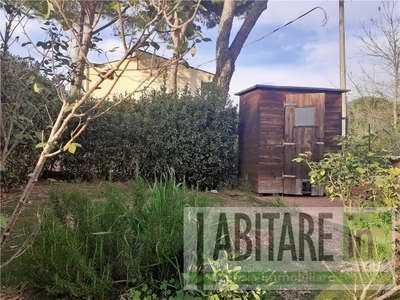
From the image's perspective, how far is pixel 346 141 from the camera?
269 centimetres

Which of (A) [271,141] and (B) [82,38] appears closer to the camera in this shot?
(B) [82,38]

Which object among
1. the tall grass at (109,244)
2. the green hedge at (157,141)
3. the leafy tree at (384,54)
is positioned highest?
the leafy tree at (384,54)

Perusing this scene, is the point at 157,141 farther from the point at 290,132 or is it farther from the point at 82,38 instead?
the point at 82,38

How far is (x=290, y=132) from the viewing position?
6.92m

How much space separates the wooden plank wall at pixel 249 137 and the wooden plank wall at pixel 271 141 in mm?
119

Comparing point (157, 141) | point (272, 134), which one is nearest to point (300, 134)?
point (272, 134)

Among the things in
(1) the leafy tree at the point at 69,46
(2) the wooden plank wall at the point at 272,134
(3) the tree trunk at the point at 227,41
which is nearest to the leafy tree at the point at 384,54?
(2) the wooden plank wall at the point at 272,134

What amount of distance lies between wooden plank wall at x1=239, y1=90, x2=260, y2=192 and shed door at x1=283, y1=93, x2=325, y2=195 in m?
0.65

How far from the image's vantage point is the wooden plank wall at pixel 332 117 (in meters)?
6.94

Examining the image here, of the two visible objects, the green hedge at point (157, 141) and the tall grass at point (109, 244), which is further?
the green hedge at point (157, 141)

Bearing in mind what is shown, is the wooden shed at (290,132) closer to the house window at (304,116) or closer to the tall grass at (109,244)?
the house window at (304,116)

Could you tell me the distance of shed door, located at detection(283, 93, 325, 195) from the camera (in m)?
6.83

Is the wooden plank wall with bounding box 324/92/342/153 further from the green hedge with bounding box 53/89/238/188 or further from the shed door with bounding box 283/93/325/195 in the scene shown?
the green hedge with bounding box 53/89/238/188

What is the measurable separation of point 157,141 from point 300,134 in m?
3.16
